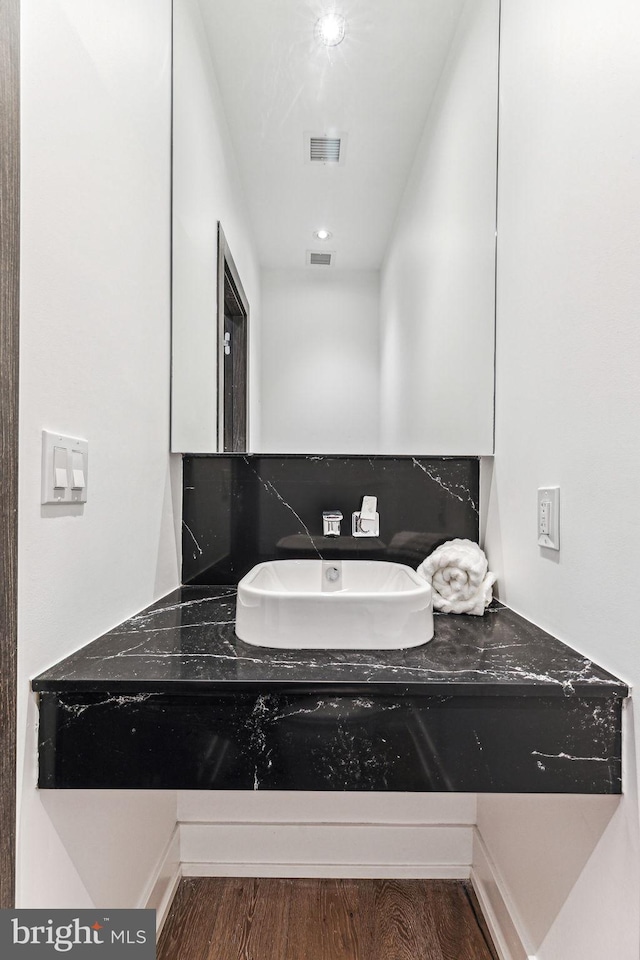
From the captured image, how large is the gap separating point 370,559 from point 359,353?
23.7 inches

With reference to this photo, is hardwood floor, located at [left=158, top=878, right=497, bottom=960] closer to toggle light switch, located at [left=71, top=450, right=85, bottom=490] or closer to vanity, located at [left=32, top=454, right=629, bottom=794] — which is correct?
vanity, located at [left=32, top=454, right=629, bottom=794]

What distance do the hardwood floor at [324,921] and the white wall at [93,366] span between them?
21cm

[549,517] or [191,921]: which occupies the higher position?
[549,517]

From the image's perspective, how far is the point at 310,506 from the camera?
155cm

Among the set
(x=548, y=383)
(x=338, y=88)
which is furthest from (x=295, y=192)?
(x=548, y=383)

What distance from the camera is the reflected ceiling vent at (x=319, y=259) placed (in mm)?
1561

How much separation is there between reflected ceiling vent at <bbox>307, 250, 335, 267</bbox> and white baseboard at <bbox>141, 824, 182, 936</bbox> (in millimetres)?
1719

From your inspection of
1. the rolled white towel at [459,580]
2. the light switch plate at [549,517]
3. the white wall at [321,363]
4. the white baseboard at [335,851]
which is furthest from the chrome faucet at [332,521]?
the white baseboard at [335,851]

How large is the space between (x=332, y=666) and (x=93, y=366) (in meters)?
0.69

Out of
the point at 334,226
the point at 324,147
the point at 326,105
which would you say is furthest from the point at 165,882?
the point at 326,105

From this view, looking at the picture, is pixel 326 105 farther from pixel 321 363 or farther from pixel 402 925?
pixel 402 925

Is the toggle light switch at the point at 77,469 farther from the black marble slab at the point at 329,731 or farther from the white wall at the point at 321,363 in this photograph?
the white wall at the point at 321,363

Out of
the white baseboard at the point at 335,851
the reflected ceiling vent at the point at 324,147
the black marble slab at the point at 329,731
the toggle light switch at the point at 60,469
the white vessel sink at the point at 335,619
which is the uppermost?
the reflected ceiling vent at the point at 324,147

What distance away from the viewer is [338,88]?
4.91 feet
